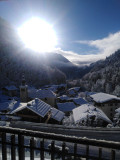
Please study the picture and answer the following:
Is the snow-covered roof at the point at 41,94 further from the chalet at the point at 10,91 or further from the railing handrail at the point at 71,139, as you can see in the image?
the railing handrail at the point at 71,139

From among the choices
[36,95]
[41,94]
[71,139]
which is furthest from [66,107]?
[71,139]

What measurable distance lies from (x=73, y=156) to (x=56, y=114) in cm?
1598

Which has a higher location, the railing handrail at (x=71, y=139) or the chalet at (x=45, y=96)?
the railing handrail at (x=71, y=139)

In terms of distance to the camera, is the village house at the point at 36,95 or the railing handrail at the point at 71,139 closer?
the railing handrail at the point at 71,139

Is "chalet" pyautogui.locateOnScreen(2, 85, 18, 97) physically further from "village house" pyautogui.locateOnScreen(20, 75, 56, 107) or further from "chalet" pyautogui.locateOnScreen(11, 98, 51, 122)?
"chalet" pyautogui.locateOnScreen(11, 98, 51, 122)

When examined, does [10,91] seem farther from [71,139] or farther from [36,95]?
[71,139]

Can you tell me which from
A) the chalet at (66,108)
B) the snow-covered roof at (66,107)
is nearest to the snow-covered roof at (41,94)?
the snow-covered roof at (66,107)

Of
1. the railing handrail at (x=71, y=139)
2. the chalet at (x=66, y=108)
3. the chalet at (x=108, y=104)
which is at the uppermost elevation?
the railing handrail at (x=71, y=139)

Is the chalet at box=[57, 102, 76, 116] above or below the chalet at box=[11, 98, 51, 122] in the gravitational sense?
below

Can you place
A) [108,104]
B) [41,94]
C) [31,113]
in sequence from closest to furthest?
[31,113] → [108,104] → [41,94]

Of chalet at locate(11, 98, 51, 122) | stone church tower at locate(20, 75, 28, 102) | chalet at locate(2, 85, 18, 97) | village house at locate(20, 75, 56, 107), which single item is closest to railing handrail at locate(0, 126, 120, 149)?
chalet at locate(11, 98, 51, 122)

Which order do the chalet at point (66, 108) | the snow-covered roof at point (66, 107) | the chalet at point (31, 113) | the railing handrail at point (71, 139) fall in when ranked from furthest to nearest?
the snow-covered roof at point (66, 107), the chalet at point (66, 108), the chalet at point (31, 113), the railing handrail at point (71, 139)

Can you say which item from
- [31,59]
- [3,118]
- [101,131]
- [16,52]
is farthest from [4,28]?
[101,131]

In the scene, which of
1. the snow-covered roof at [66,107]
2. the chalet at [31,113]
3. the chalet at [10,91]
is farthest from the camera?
the chalet at [10,91]
